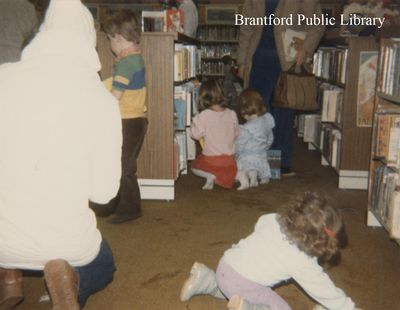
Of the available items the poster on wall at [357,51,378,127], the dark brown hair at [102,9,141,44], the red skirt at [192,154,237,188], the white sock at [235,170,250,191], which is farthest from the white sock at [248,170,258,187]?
the dark brown hair at [102,9,141,44]

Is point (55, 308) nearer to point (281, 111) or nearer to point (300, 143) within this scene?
point (281, 111)

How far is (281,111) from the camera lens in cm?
473

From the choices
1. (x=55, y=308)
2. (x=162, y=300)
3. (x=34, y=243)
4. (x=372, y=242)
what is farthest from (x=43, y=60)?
(x=372, y=242)

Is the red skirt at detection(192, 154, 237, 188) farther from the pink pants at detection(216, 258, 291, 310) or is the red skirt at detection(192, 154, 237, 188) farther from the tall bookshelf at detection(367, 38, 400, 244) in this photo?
the pink pants at detection(216, 258, 291, 310)

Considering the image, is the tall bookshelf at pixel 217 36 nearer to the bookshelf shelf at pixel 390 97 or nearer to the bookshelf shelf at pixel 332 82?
the bookshelf shelf at pixel 332 82

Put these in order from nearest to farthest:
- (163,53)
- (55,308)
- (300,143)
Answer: (55,308)
(163,53)
(300,143)

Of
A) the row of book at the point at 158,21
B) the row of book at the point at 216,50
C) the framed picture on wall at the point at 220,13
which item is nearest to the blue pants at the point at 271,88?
the row of book at the point at 158,21

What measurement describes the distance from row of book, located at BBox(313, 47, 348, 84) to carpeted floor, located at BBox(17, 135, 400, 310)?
1.06m

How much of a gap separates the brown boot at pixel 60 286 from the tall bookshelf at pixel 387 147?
1.89 meters

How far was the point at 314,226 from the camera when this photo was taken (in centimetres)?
183

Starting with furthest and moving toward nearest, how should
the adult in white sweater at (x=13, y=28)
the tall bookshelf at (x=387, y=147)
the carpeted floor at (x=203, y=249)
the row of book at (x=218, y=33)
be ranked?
the row of book at (x=218, y=33) → the tall bookshelf at (x=387, y=147) → the adult in white sweater at (x=13, y=28) → the carpeted floor at (x=203, y=249)

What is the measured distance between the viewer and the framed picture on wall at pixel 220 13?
1064cm

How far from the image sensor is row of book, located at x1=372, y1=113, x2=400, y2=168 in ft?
9.49

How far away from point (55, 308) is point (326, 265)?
5.13 ft
